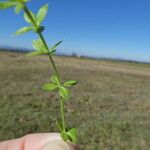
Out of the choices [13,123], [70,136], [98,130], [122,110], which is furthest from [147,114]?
[70,136]

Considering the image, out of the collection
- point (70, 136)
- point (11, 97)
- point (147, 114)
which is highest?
point (70, 136)

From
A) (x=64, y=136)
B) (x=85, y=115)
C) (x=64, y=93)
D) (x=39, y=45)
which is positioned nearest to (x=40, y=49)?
(x=39, y=45)

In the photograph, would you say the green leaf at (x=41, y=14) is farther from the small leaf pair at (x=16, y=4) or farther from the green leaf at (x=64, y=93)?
the green leaf at (x=64, y=93)

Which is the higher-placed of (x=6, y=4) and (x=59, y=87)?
(x=6, y=4)

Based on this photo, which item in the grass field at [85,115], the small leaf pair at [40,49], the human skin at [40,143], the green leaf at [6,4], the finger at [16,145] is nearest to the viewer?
the green leaf at [6,4]

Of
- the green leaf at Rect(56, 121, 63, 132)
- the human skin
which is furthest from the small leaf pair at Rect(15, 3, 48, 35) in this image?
the human skin

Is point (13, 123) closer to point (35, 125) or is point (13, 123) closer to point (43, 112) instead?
point (35, 125)

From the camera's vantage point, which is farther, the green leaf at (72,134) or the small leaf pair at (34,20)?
the green leaf at (72,134)

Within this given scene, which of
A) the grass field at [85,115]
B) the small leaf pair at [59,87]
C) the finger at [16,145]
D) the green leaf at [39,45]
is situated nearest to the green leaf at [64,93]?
the small leaf pair at [59,87]

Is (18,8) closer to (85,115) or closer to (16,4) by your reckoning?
(16,4)
